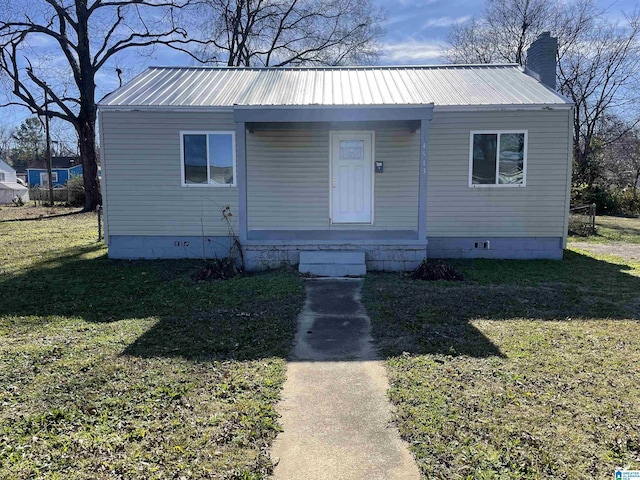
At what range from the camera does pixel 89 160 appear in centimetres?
1941

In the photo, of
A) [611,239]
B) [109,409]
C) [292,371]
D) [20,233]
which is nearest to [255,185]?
[292,371]

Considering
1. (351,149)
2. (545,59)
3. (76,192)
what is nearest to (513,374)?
(351,149)

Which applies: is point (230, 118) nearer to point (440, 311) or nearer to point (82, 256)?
point (82, 256)

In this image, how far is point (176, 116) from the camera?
28.2ft

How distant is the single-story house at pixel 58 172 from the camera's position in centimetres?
4594

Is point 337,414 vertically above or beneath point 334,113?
beneath

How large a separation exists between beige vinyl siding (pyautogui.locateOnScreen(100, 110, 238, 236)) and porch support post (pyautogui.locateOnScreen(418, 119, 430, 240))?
3.61 metres

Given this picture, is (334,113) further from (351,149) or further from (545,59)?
(545,59)

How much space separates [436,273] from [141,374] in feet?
16.5

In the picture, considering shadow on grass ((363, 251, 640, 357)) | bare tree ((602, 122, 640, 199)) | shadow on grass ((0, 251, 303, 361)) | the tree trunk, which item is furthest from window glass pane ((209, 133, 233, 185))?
bare tree ((602, 122, 640, 199))

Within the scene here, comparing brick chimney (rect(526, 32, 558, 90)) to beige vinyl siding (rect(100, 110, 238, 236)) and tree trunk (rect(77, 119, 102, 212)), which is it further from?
tree trunk (rect(77, 119, 102, 212))

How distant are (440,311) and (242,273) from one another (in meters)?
3.59

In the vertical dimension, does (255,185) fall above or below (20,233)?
above

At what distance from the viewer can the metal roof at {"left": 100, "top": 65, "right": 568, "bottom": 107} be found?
27.9 ft
